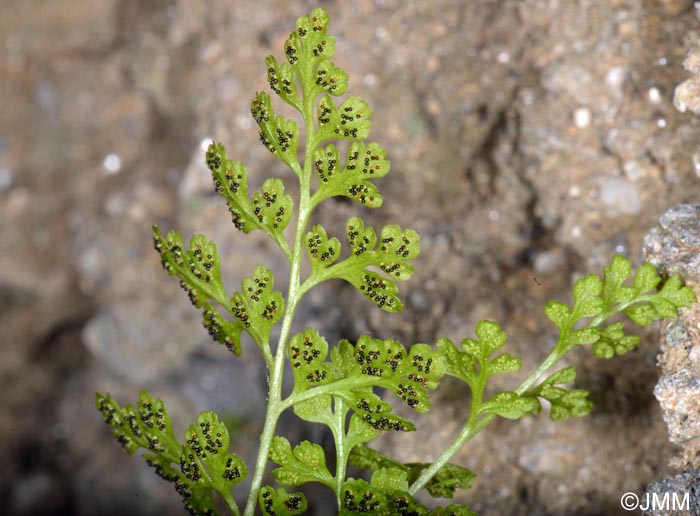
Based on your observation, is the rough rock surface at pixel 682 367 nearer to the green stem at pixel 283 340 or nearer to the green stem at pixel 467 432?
the green stem at pixel 467 432

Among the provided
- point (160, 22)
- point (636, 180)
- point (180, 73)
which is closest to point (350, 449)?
point (636, 180)

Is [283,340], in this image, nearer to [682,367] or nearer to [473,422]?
[473,422]

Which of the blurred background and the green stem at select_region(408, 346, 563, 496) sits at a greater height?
the blurred background

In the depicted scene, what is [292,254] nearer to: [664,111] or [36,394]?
[664,111]

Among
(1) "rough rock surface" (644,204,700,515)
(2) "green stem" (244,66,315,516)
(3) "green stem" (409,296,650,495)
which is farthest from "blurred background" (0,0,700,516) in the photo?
(2) "green stem" (244,66,315,516)

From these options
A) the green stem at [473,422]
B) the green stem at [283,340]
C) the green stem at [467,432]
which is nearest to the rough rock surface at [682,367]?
the green stem at [473,422]

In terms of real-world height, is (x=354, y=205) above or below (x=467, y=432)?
above

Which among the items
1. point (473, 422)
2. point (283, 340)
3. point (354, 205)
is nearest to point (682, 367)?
point (473, 422)

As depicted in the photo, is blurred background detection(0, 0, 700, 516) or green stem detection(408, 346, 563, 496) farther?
blurred background detection(0, 0, 700, 516)

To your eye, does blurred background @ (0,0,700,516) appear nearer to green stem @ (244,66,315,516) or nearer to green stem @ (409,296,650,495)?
green stem @ (409,296,650,495)
